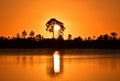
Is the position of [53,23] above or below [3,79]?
above

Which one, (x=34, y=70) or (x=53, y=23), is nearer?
(x=34, y=70)

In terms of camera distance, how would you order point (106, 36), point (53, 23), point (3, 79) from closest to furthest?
point (3, 79) → point (53, 23) → point (106, 36)

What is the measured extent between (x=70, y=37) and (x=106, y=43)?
8830 millimetres

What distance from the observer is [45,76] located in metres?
38.5

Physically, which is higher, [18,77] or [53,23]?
[53,23]

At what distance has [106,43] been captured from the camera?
118750 millimetres

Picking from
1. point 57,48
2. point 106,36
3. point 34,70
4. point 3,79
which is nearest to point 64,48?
point 57,48

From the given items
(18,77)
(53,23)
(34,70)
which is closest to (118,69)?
(34,70)

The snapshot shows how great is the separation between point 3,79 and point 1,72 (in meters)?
4.89

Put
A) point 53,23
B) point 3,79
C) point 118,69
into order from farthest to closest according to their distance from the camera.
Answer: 1. point 53,23
2. point 118,69
3. point 3,79

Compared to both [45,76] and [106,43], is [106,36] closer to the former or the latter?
[106,43]

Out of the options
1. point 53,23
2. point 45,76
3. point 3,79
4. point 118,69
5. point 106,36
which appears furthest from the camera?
point 106,36

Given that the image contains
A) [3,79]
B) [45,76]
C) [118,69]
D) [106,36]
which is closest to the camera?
[3,79]

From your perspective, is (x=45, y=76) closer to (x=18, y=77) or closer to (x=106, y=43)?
(x=18, y=77)
